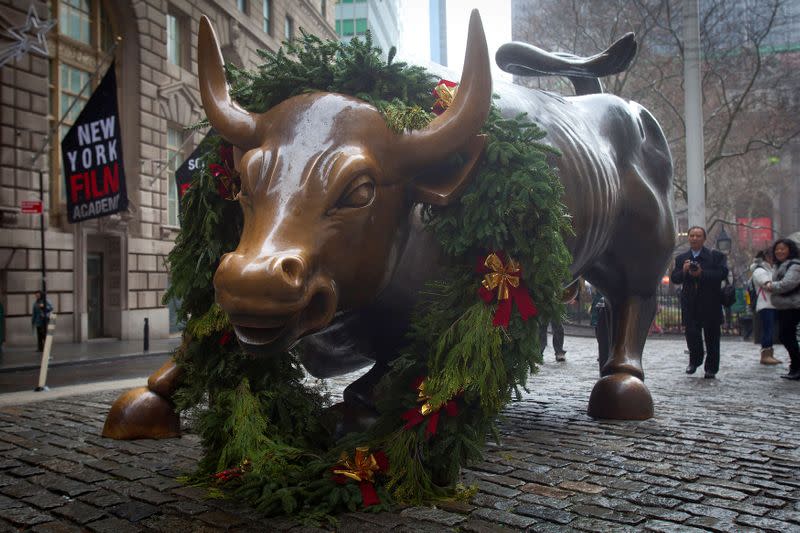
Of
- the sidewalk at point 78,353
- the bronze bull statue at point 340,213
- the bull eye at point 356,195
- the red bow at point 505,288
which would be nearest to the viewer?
the bronze bull statue at point 340,213

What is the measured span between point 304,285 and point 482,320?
86cm

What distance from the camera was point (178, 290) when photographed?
3.77m

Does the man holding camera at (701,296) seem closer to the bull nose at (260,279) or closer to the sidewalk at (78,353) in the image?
the bull nose at (260,279)

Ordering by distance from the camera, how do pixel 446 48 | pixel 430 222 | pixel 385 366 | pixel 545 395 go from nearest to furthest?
pixel 430 222
pixel 385 366
pixel 545 395
pixel 446 48

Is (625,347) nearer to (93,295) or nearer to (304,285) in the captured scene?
(304,285)

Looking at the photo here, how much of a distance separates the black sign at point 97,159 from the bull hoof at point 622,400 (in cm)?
1208

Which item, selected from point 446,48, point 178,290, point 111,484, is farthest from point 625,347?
point 446,48

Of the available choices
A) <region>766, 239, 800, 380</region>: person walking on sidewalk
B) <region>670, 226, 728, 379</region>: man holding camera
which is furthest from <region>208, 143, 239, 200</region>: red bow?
<region>766, 239, 800, 380</region>: person walking on sidewalk

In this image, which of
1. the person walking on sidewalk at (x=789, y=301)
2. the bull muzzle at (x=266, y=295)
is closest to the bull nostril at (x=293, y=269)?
the bull muzzle at (x=266, y=295)

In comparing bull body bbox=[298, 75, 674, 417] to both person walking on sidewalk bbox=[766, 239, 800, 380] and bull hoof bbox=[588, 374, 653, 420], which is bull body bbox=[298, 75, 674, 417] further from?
person walking on sidewalk bbox=[766, 239, 800, 380]

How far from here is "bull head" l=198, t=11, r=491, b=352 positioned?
2715 millimetres

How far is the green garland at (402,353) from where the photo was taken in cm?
313

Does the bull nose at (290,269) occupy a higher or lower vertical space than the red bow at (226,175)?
lower

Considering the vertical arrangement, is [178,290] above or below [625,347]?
above
